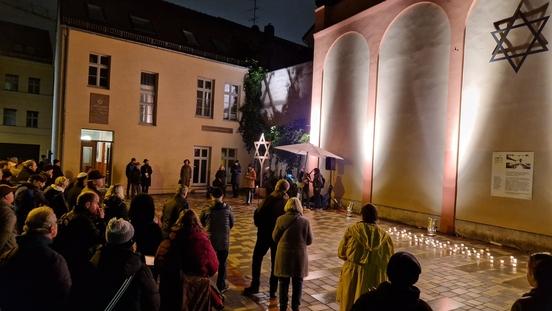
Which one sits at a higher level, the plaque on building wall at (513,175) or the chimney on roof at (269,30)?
the chimney on roof at (269,30)

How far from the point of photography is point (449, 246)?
10141 millimetres

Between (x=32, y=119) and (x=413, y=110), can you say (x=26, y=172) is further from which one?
(x=32, y=119)

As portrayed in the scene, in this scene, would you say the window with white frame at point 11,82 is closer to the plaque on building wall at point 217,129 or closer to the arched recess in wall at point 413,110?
the plaque on building wall at point 217,129

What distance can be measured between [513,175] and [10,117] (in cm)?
3723

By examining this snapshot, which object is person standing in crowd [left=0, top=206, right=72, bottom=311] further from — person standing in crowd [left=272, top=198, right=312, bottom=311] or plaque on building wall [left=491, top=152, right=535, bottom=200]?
plaque on building wall [left=491, top=152, right=535, bottom=200]

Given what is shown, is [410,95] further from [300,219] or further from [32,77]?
[32,77]

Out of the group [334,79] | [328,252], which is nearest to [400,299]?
[328,252]

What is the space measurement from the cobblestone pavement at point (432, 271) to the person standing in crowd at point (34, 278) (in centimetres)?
293

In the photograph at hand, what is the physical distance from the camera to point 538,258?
2771 mm

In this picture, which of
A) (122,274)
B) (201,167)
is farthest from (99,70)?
(122,274)

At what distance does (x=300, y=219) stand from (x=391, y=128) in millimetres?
9818

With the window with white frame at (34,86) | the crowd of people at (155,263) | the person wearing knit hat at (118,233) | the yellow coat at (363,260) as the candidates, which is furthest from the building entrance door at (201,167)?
the window with white frame at (34,86)

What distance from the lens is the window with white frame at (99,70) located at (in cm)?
1808

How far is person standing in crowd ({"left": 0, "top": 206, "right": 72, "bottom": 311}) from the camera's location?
271 centimetres
